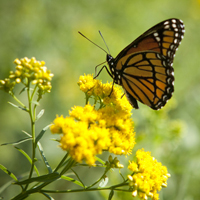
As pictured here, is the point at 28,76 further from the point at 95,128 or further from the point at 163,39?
the point at 163,39

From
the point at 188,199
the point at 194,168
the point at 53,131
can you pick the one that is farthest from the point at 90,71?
the point at 53,131

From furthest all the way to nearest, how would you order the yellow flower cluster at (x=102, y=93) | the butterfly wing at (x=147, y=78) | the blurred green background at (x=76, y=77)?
the blurred green background at (x=76, y=77) < the butterfly wing at (x=147, y=78) < the yellow flower cluster at (x=102, y=93)

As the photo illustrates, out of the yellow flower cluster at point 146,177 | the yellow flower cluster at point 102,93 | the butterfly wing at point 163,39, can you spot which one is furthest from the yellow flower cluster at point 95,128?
the butterfly wing at point 163,39

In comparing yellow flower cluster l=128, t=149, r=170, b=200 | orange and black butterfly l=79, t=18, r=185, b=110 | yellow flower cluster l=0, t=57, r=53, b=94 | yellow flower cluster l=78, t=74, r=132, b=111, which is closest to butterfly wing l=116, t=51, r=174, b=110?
orange and black butterfly l=79, t=18, r=185, b=110

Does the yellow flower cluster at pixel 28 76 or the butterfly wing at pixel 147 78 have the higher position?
the butterfly wing at pixel 147 78

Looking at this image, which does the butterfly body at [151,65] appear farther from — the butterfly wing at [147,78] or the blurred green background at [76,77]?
the blurred green background at [76,77]

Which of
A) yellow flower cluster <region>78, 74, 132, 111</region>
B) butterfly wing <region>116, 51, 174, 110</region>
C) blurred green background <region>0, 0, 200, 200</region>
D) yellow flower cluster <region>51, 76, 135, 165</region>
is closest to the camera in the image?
yellow flower cluster <region>51, 76, 135, 165</region>

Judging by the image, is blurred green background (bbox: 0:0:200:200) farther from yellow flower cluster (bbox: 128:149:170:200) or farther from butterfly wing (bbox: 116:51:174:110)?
yellow flower cluster (bbox: 128:149:170:200)
